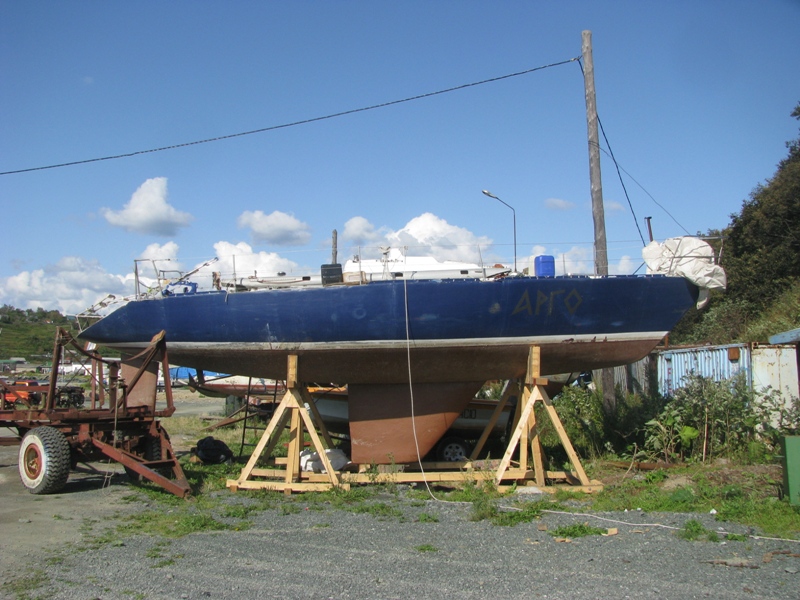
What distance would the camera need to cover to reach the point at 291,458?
8203mm

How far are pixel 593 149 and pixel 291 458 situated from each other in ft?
21.6

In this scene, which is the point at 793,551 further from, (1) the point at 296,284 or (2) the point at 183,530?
(1) the point at 296,284

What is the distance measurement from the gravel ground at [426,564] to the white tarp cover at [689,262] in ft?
11.5

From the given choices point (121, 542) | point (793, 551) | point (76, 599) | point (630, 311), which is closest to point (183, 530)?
point (121, 542)

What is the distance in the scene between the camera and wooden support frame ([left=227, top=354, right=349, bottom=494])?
25.9 feet

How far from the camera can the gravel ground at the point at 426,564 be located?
4309 millimetres

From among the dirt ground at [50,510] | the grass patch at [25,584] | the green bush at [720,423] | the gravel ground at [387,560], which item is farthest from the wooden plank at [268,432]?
the green bush at [720,423]

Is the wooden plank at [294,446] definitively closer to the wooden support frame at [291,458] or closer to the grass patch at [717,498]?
the wooden support frame at [291,458]

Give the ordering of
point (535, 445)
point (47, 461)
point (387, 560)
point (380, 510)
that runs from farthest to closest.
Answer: point (535, 445), point (47, 461), point (380, 510), point (387, 560)

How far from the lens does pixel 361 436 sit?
862 centimetres

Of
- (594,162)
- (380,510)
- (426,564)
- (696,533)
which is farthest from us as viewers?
(594,162)

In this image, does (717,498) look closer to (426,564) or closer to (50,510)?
(426,564)

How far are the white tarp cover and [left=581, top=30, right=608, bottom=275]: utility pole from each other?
131 cm

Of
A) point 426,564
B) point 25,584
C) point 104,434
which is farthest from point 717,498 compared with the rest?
point 104,434
